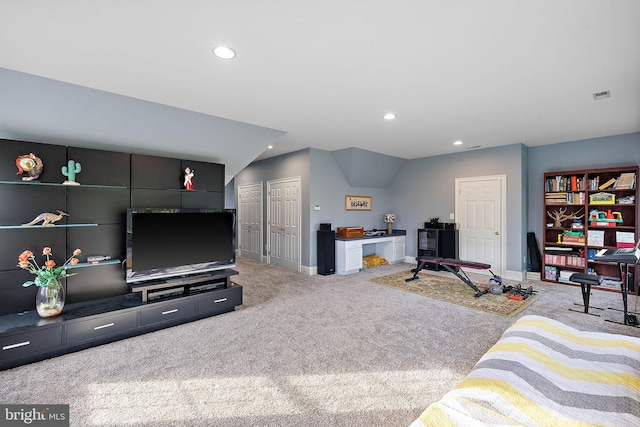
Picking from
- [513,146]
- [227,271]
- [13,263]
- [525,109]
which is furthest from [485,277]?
[13,263]

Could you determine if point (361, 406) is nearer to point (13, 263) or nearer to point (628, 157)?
point (13, 263)

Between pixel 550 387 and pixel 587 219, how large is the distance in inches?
197

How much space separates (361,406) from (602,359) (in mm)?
1395

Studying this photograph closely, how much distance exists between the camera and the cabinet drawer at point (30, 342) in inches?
91.6

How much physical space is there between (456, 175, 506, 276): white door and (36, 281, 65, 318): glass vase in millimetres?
6487

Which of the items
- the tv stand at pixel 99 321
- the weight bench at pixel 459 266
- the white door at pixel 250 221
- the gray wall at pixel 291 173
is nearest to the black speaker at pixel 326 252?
the gray wall at pixel 291 173

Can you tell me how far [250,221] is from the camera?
741cm

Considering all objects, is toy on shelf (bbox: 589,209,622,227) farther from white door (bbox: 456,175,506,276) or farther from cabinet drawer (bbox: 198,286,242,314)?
cabinet drawer (bbox: 198,286,242,314)

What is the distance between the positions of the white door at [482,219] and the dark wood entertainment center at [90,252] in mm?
4845

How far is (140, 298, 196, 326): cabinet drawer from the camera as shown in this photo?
3.01 metres

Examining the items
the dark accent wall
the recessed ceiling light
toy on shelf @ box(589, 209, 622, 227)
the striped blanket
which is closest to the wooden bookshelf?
toy on shelf @ box(589, 209, 622, 227)
